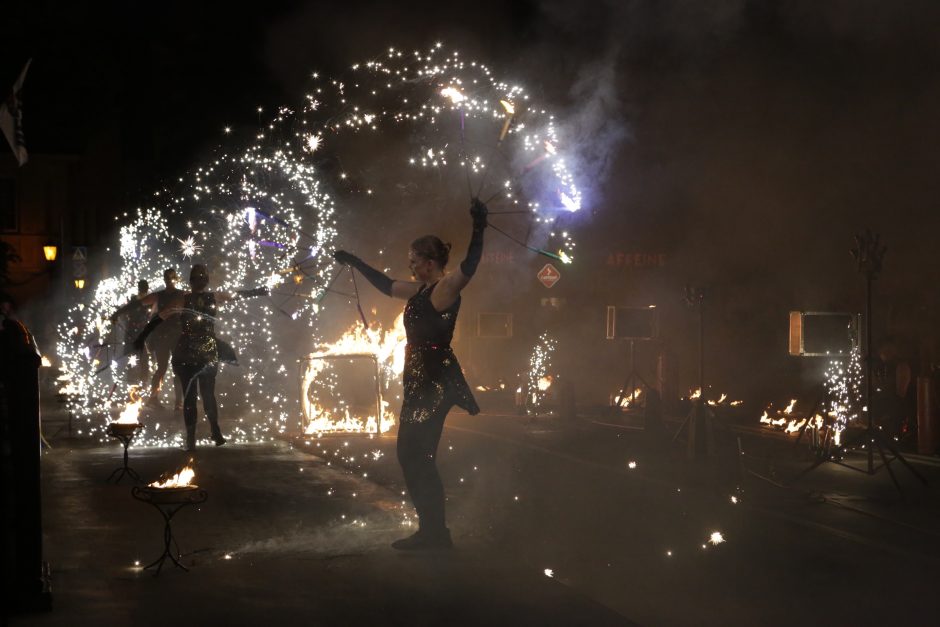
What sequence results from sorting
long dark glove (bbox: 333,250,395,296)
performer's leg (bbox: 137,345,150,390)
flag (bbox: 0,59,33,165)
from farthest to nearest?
performer's leg (bbox: 137,345,150,390), flag (bbox: 0,59,33,165), long dark glove (bbox: 333,250,395,296)

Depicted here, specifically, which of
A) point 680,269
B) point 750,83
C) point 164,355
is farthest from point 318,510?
point 680,269

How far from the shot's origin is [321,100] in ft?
50.1

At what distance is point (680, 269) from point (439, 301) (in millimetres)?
13376

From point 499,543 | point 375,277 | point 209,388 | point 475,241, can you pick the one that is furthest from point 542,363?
point 475,241

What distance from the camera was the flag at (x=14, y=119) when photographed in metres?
6.94

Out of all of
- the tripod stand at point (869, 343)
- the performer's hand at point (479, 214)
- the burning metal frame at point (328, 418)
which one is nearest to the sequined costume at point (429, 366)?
the performer's hand at point (479, 214)

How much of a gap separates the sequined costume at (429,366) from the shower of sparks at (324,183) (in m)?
7.44

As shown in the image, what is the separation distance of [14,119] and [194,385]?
3229 millimetres

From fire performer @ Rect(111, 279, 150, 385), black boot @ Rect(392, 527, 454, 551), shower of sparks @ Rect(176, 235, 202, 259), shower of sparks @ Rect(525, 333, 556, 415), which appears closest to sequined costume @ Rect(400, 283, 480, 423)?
black boot @ Rect(392, 527, 454, 551)

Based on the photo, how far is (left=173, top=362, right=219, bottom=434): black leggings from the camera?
381 inches

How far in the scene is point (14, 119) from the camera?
765 cm

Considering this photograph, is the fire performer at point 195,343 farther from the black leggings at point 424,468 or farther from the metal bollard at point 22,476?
the metal bollard at point 22,476

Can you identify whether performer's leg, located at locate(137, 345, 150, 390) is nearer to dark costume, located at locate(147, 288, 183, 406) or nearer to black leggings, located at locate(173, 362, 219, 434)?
dark costume, located at locate(147, 288, 183, 406)

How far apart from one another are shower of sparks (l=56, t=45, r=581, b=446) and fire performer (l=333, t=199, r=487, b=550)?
7436 mm
